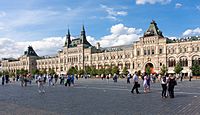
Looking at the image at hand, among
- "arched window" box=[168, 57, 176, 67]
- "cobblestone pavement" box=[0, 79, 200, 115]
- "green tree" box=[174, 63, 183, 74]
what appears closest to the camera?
"cobblestone pavement" box=[0, 79, 200, 115]

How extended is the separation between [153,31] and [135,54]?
10.2 meters

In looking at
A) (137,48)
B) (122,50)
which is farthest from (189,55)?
Result: (122,50)

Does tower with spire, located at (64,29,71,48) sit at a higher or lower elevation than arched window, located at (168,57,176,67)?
higher

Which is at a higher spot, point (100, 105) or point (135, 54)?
point (135, 54)

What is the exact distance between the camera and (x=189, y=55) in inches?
3295

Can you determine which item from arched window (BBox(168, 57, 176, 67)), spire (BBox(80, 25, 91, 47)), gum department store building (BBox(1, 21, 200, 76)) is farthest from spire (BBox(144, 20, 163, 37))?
spire (BBox(80, 25, 91, 47))

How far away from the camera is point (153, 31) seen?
97.2 m

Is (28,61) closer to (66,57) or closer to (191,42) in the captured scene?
(66,57)

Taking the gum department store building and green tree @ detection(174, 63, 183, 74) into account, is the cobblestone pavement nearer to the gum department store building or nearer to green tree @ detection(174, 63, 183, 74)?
green tree @ detection(174, 63, 183, 74)

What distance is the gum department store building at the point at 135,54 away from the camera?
281ft

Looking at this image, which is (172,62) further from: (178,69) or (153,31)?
(153,31)

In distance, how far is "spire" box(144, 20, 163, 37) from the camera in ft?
317

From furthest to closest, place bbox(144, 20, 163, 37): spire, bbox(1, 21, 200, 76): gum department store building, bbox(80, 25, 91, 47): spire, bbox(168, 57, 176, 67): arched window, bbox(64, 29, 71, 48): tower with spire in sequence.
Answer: bbox(64, 29, 71, 48): tower with spire, bbox(80, 25, 91, 47): spire, bbox(144, 20, 163, 37): spire, bbox(168, 57, 176, 67): arched window, bbox(1, 21, 200, 76): gum department store building

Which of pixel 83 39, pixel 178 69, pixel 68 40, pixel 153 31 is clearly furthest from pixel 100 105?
pixel 68 40
